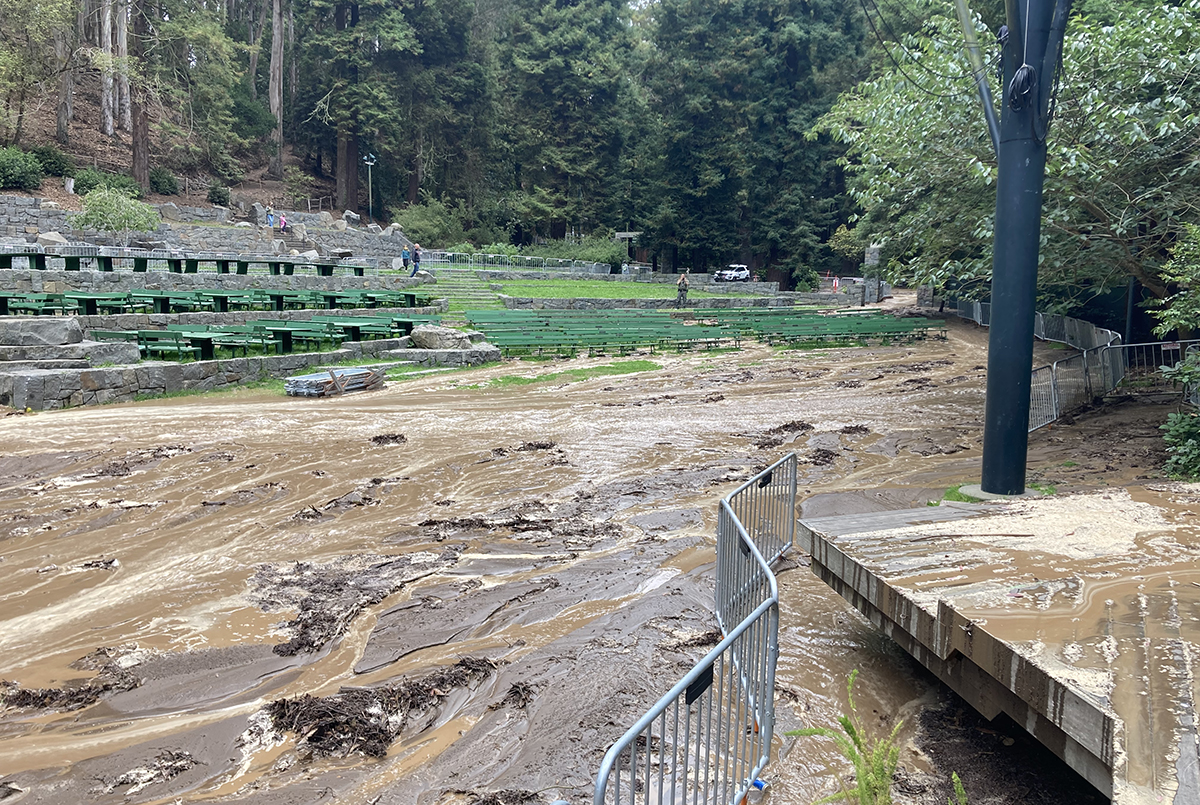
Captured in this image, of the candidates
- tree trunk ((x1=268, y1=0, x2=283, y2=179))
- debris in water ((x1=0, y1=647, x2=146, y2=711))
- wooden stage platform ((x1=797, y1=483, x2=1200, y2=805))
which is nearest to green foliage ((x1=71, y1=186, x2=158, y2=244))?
tree trunk ((x1=268, y1=0, x2=283, y2=179))

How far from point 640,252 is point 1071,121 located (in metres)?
52.8

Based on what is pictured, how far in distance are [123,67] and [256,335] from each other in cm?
2826

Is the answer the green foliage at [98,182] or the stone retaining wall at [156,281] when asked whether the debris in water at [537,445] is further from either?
the green foliage at [98,182]

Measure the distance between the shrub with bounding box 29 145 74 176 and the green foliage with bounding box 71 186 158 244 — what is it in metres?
11.9

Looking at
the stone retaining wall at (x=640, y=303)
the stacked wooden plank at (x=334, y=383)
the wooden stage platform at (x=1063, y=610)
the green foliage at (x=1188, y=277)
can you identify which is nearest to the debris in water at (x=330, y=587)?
the wooden stage platform at (x=1063, y=610)

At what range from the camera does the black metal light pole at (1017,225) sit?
8.25m

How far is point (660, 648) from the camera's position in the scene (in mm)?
5879

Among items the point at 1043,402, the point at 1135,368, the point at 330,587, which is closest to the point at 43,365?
the point at 330,587

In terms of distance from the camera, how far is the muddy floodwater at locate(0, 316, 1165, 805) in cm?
454

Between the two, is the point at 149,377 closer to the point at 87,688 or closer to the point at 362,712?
the point at 87,688

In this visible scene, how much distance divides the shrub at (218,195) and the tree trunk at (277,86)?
31.3 feet

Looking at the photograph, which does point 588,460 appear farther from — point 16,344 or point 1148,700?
point 16,344

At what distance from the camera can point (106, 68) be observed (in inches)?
1478

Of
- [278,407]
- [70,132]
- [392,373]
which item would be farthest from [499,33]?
[278,407]
